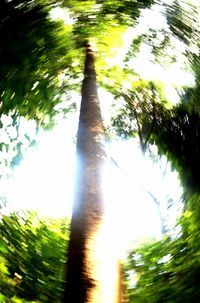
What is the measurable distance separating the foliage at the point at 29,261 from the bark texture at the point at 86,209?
1.13 m

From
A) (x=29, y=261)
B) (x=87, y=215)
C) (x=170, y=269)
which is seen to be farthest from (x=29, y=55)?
(x=170, y=269)

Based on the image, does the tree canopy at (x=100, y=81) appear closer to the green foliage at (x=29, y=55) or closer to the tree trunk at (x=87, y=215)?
the green foliage at (x=29, y=55)

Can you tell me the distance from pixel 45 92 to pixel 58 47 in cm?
81

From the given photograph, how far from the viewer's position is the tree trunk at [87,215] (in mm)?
1907

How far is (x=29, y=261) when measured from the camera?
409cm

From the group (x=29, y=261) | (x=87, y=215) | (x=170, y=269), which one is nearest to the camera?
(x=87, y=215)

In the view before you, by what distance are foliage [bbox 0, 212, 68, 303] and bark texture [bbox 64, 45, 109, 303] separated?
1133 mm

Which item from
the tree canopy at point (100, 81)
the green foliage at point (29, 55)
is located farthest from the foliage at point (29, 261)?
the green foliage at point (29, 55)

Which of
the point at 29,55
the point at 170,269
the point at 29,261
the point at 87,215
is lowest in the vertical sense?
the point at 170,269

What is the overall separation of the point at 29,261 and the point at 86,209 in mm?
1962

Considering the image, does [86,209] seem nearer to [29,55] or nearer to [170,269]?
[170,269]

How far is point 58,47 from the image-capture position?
18.7 ft

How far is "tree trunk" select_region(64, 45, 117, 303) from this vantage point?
1907 mm

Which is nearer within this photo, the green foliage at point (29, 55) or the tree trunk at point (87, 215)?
the tree trunk at point (87, 215)
